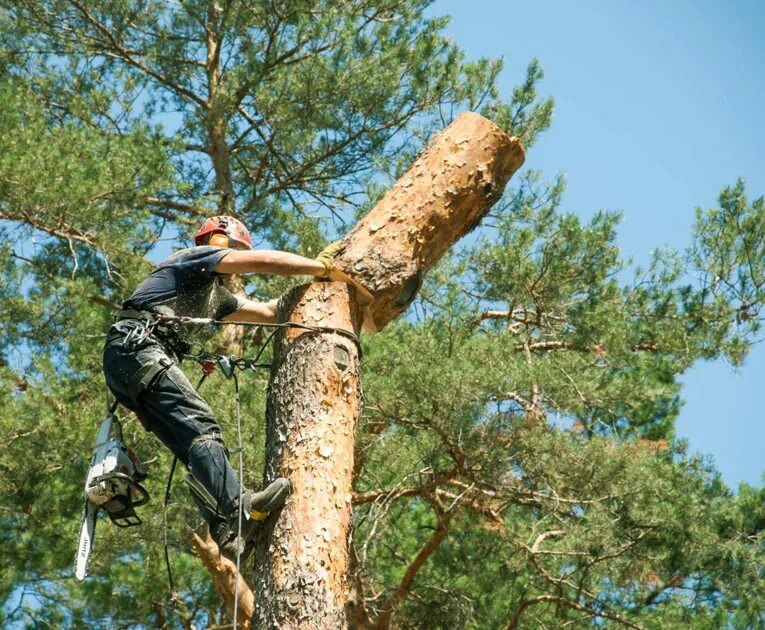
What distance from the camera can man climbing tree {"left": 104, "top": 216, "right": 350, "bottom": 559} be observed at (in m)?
3.69

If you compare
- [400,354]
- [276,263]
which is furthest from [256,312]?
[400,354]

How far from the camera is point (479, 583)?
333 inches

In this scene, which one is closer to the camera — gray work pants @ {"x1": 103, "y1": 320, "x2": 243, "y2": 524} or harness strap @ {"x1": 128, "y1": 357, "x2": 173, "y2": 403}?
gray work pants @ {"x1": 103, "y1": 320, "x2": 243, "y2": 524}

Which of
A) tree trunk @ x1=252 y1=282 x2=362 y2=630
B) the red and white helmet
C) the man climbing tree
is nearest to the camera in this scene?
tree trunk @ x1=252 y1=282 x2=362 y2=630

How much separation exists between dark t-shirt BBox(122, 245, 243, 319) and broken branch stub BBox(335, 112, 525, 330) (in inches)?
21.5

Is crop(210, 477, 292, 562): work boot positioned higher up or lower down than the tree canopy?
lower down

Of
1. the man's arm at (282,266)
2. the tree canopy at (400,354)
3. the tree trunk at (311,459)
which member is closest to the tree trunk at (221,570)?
the tree canopy at (400,354)

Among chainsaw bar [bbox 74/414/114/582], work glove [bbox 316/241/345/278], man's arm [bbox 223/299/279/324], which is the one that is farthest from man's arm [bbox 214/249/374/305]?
chainsaw bar [bbox 74/414/114/582]

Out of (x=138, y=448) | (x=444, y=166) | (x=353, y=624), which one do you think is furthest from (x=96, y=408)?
(x=444, y=166)

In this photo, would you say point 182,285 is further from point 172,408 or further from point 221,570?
point 221,570

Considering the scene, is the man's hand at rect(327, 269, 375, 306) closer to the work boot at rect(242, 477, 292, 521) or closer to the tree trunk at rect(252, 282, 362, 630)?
the tree trunk at rect(252, 282, 362, 630)

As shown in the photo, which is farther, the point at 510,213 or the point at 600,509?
the point at 510,213

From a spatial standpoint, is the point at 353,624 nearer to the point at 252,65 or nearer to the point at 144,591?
the point at 144,591

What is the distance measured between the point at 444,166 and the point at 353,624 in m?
3.94
